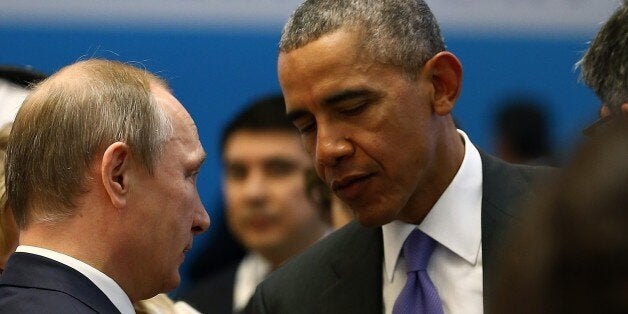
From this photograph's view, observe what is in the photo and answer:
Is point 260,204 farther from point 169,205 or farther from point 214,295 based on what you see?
point 169,205

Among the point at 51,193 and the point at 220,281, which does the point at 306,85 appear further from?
the point at 220,281

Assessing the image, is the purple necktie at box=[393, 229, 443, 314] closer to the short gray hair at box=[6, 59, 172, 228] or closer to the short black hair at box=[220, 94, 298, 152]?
the short gray hair at box=[6, 59, 172, 228]

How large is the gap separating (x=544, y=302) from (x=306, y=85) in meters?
1.56

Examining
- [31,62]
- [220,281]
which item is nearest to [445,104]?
[220,281]

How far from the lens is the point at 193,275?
5.04m

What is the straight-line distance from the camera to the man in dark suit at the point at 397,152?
2.40m

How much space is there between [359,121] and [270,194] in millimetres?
2025

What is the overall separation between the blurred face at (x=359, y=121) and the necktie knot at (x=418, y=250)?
9cm

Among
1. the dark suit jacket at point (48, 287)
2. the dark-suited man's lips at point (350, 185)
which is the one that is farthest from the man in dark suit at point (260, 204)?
the dark suit jacket at point (48, 287)

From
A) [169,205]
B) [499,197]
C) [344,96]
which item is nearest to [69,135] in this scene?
[169,205]

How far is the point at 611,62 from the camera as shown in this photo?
2.34 meters

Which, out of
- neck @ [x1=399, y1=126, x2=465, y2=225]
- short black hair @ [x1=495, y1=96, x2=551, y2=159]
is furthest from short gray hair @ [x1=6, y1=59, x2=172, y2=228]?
short black hair @ [x1=495, y1=96, x2=551, y2=159]

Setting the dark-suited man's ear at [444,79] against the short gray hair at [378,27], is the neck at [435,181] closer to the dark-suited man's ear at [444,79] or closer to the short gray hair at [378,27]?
the dark-suited man's ear at [444,79]

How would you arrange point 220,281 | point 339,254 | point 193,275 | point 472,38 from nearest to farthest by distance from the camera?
point 339,254, point 220,281, point 193,275, point 472,38
